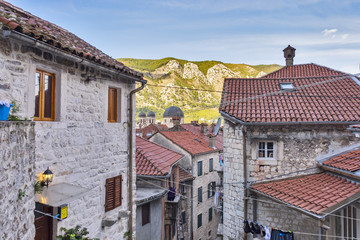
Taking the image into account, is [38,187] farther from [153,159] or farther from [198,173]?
[198,173]

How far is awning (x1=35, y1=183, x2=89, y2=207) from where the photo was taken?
15.5ft

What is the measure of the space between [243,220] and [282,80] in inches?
278

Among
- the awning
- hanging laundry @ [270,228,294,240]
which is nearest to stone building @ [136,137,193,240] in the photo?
hanging laundry @ [270,228,294,240]

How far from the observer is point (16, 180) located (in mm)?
3072

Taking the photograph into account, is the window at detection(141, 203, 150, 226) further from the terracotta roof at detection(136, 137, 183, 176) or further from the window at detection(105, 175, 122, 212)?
the window at detection(105, 175, 122, 212)

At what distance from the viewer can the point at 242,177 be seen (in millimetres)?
10469

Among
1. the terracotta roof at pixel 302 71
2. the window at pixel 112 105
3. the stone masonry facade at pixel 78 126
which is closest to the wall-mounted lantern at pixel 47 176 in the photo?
the stone masonry facade at pixel 78 126

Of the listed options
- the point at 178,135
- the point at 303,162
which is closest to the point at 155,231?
the point at 303,162

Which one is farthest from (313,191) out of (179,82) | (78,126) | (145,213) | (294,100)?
(179,82)

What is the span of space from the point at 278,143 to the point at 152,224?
6514mm

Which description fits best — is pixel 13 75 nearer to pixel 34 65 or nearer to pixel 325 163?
pixel 34 65

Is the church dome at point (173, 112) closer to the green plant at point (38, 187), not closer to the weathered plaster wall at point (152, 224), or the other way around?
the weathered plaster wall at point (152, 224)

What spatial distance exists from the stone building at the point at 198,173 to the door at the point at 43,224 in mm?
15228

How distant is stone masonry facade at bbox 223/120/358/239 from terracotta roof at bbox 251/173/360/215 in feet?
1.89
